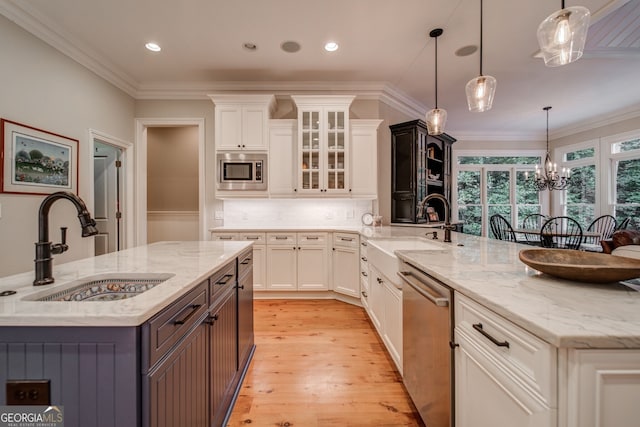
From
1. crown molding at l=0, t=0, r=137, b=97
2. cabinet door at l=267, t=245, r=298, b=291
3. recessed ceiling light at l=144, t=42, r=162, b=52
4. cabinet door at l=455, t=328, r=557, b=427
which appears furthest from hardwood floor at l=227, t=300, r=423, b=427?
crown molding at l=0, t=0, r=137, b=97

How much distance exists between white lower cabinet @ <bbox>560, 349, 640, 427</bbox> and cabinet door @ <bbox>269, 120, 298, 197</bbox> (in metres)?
3.31

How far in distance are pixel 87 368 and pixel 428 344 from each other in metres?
1.36

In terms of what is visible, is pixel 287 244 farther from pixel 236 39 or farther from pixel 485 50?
pixel 485 50

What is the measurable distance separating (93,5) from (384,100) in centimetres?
347

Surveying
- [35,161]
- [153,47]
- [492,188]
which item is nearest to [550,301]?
[35,161]

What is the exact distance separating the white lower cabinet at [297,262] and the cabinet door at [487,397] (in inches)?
97.9

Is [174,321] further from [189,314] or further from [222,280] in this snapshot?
[222,280]

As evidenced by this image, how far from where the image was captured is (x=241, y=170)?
3658mm

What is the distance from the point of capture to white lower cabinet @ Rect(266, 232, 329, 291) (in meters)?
3.52

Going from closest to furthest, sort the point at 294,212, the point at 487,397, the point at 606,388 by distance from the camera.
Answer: the point at 606,388
the point at 487,397
the point at 294,212

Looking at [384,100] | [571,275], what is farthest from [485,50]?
[571,275]

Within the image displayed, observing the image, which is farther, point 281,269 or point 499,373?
point 281,269

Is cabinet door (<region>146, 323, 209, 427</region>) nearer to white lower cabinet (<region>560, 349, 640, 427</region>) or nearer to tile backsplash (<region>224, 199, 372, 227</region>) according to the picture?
white lower cabinet (<region>560, 349, 640, 427</region>)

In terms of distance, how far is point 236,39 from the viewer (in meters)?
2.86
